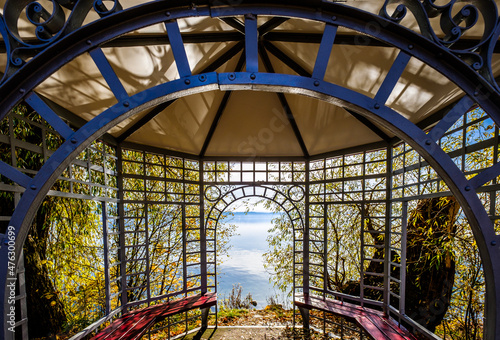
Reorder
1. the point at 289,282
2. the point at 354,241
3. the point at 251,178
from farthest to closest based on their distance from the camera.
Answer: the point at 289,282, the point at 354,241, the point at 251,178

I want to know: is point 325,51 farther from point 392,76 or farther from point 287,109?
point 287,109

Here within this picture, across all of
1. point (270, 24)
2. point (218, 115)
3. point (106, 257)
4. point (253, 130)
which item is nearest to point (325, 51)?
point (270, 24)

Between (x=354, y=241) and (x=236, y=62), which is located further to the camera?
(x=354, y=241)

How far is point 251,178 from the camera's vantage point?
567 centimetres

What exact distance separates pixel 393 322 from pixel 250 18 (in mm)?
4711

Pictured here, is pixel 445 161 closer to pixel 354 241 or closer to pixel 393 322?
pixel 393 322

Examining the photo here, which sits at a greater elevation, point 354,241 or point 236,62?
point 236,62

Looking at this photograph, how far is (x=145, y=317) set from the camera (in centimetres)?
429

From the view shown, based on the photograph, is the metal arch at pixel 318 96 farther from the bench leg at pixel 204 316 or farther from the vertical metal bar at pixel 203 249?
the bench leg at pixel 204 316

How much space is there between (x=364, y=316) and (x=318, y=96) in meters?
4.25

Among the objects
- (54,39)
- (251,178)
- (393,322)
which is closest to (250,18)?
(54,39)

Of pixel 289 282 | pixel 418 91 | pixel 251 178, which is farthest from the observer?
pixel 289 282

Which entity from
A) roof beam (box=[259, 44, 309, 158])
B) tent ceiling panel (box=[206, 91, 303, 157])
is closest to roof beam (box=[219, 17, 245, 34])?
roof beam (box=[259, 44, 309, 158])

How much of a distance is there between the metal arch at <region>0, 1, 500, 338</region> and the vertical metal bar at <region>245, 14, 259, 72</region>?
43mm
